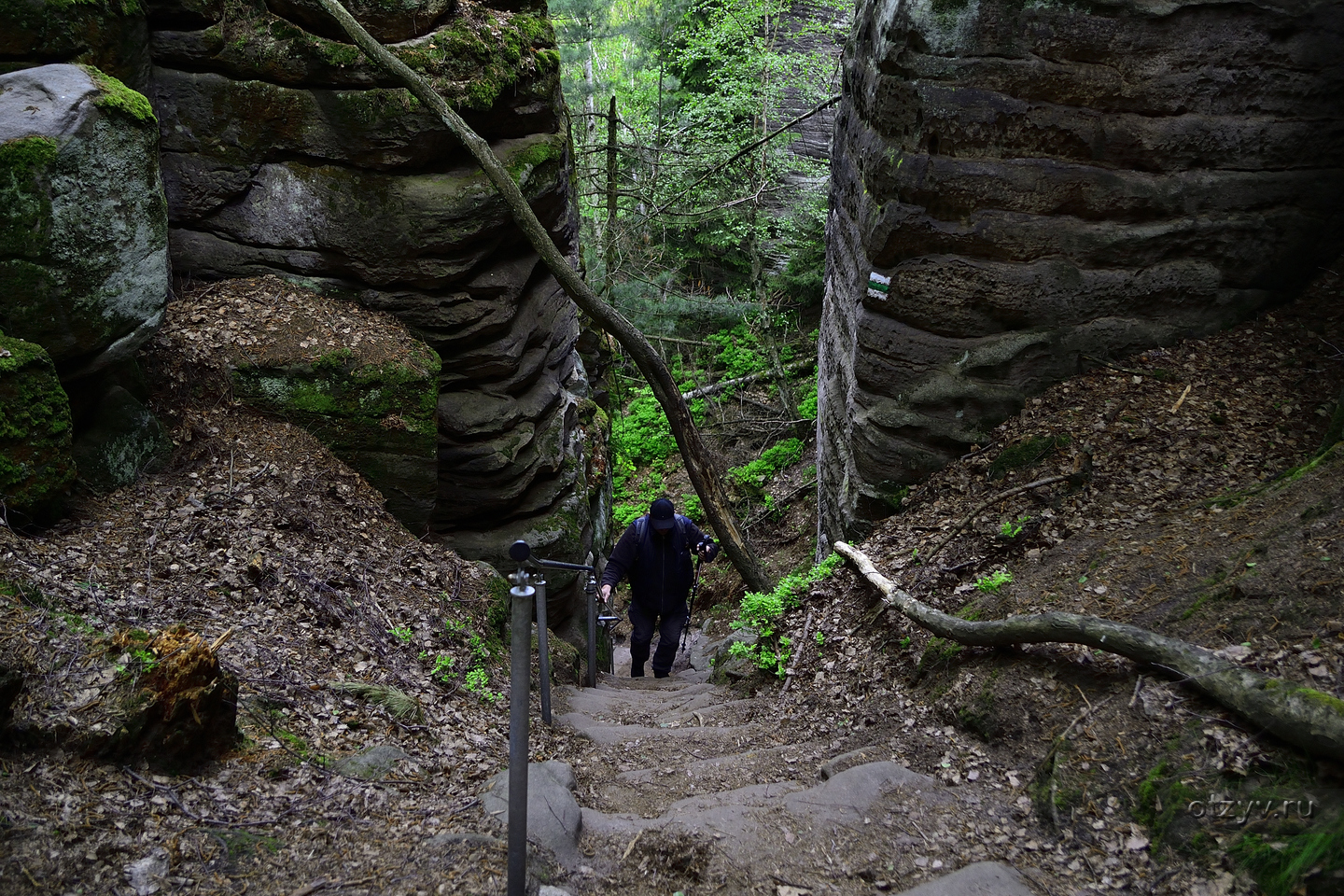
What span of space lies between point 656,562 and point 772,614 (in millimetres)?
1635

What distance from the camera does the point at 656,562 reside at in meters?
8.67

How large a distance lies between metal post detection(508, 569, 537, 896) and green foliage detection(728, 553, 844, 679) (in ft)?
14.4

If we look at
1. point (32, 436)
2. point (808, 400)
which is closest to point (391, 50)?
point (32, 436)

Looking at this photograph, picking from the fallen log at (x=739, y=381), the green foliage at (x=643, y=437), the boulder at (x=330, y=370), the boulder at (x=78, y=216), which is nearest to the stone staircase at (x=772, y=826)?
the boulder at (x=330, y=370)

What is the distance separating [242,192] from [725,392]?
36.8ft

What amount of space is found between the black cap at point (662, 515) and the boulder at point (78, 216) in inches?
193

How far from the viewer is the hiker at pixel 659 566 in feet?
27.5

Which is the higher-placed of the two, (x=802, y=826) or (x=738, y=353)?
(x=802, y=826)

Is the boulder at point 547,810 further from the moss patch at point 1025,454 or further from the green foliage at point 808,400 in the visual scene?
the green foliage at point 808,400

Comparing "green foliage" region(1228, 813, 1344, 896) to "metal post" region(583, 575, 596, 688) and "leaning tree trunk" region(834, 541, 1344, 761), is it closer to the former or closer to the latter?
"leaning tree trunk" region(834, 541, 1344, 761)

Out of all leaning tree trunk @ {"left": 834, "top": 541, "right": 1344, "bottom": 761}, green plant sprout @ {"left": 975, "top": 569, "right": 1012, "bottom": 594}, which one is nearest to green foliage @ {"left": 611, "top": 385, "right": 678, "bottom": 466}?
green plant sprout @ {"left": 975, "top": 569, "right": 1012, "bottom": 594}

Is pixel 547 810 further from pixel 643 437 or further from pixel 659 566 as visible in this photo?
pixel 643 437

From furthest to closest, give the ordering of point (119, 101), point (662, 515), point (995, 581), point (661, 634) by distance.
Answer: point (661, 634), point (662, 515), point (119, 101), point (995, 581)

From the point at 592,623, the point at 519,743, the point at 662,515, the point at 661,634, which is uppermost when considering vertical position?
the point at 519,743
